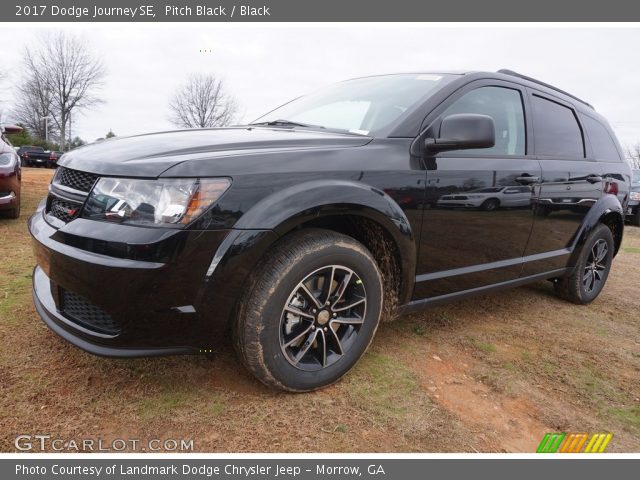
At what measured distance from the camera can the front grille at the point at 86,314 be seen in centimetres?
180

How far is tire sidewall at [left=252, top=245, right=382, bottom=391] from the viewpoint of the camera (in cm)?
191

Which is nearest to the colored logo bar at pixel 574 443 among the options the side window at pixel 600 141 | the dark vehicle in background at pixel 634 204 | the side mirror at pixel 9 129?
the side window at pixel 600 141

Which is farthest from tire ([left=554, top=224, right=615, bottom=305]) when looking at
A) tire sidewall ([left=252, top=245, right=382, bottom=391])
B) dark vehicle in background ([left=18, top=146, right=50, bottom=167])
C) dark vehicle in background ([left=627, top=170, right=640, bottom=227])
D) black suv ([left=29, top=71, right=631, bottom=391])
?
dark vehicle in background ([left=18, top=146, right=50, bottom=167])

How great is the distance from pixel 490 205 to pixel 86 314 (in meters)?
2.26

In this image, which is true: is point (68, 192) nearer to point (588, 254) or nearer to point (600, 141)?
point (588, 254)

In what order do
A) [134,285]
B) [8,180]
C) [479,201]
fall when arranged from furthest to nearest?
[8,180] → [479,201] → [134,285]

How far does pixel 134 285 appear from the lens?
1.68m

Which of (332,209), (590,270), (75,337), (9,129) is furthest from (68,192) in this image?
(9,129)

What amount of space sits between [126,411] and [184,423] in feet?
0.89

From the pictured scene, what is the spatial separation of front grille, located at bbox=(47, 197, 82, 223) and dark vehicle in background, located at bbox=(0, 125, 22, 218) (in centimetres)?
361

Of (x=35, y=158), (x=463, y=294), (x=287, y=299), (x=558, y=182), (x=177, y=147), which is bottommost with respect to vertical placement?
(x=35, y=158)

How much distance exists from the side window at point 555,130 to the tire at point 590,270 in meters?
0.80

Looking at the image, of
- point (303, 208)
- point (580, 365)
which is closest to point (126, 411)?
point (303, 208)

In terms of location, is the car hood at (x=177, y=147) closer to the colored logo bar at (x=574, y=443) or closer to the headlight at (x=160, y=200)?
the headlight at (x=160, y=200)
